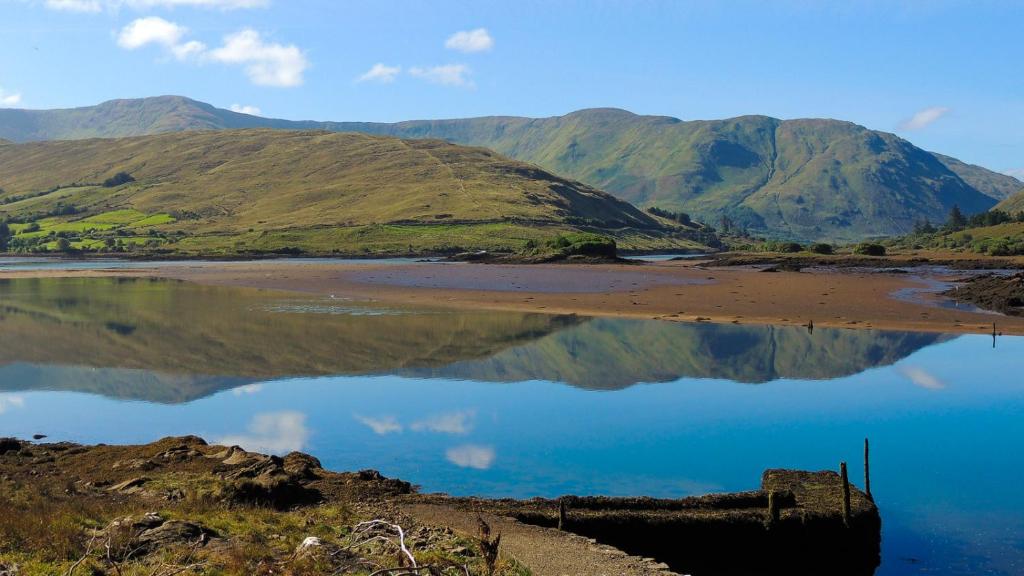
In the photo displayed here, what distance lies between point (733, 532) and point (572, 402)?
15.1 metres

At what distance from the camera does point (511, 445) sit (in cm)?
2595

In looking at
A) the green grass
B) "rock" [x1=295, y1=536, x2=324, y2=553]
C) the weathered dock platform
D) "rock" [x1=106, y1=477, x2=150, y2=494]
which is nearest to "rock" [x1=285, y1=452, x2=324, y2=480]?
"rock" [x1=106, y1=477, x2=150, y2=494]

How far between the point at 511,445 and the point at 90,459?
38.8 feet

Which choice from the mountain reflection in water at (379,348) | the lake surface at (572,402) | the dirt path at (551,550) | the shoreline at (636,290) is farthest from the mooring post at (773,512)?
the shoreline at (636,290)

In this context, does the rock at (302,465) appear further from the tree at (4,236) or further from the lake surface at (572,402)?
the tree at (4,236)

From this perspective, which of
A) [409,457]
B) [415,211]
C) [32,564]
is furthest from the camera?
[415,211]

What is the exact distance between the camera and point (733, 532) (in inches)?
696

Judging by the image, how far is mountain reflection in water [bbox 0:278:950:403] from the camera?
122 feet

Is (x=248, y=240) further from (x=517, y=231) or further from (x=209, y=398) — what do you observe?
(x=209, y=398)

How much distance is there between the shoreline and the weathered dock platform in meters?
34.5

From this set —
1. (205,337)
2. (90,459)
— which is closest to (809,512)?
(90,459)

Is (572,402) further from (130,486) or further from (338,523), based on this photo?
(130,486)

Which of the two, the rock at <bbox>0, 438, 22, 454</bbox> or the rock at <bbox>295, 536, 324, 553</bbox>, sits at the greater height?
the rock at <bbox>295, 536, 324, 553</bbox>

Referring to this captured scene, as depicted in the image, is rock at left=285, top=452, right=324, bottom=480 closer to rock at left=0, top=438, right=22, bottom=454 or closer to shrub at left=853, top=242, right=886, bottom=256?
rock at left=0, top=438, right=22, bottom=454
